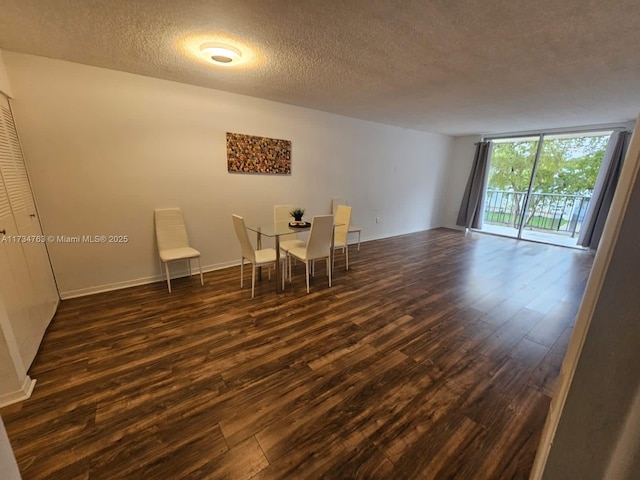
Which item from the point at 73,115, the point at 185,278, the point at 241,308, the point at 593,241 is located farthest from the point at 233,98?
the point at 593,241

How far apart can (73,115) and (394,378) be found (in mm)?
3674

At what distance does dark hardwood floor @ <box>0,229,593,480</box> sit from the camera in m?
1.27

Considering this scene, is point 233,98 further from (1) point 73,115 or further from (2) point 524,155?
(2) point 524,155

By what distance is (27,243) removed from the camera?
2105mm

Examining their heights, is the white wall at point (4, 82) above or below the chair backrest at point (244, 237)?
above

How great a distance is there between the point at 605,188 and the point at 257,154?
5.95 meters

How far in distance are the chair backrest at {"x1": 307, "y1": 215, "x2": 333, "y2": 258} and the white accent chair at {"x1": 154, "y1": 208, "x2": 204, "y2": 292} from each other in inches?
52.2

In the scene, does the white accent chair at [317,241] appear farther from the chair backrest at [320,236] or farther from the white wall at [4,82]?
the white wall at [4,82]

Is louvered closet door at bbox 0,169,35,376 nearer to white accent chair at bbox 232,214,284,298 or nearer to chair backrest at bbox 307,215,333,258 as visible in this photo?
white accent chair at bbox 232,214,284,298

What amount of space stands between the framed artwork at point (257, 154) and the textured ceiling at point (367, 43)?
23.7 inches

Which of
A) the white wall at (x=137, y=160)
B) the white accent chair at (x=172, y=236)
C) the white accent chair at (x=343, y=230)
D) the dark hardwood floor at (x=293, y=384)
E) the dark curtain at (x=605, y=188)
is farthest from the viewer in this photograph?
the dark curtain at (x=605, y=188)

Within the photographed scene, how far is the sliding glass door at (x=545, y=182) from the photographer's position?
5.30 metres

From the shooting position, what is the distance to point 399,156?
5.67 metres

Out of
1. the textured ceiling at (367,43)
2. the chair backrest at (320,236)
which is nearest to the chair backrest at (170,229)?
the textured ceiling at (367,43)
